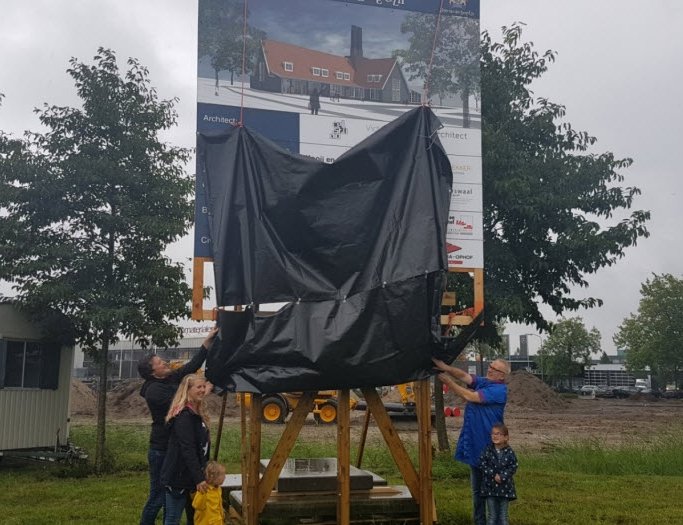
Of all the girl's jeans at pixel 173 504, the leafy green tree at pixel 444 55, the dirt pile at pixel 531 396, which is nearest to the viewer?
the girl's jeans at pixel 173 504

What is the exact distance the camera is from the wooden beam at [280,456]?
595 centimetres

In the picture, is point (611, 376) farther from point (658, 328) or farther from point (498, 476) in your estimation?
point (498, 476)

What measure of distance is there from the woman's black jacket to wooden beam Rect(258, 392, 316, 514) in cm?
77

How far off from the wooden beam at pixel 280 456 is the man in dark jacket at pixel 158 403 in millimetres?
809

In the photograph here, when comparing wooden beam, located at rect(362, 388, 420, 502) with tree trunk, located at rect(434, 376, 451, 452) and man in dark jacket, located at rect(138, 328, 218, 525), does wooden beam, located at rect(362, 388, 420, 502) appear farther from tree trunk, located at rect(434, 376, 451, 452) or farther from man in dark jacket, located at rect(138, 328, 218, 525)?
tree trunk, located at rect(434, 376, 451, 452)

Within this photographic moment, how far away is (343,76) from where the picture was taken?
646cm

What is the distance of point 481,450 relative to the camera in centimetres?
602

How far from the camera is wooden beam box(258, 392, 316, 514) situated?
595 cm

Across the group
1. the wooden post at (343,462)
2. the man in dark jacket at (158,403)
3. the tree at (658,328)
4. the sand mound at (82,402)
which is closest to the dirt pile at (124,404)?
the sand mound at (82,402)

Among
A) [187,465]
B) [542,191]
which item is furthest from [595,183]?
[187,465]

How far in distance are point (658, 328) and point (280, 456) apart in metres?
44.7

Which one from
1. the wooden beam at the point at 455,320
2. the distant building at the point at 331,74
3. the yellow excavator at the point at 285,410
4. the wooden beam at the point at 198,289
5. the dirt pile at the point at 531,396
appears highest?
the distant building at the point at 331,74

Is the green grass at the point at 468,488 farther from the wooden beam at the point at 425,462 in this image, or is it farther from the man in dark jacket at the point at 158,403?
the man in dark jacket at the point at 158,403

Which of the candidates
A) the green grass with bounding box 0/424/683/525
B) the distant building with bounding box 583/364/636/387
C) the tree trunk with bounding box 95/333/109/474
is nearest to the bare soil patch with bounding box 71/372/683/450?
the green grass with bounding box 0/424/683/525
